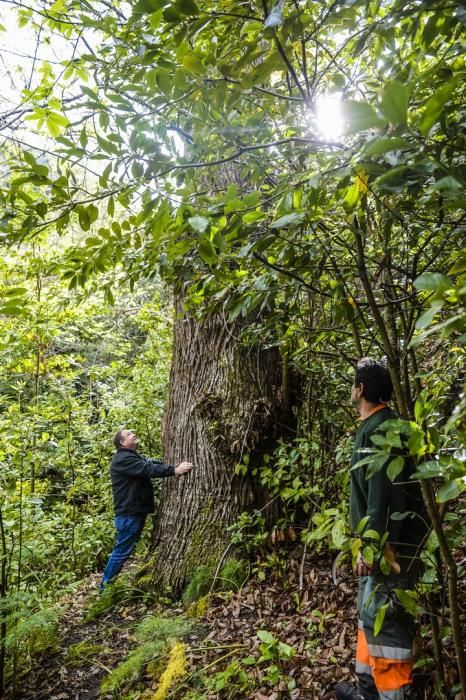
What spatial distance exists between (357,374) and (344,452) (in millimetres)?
887

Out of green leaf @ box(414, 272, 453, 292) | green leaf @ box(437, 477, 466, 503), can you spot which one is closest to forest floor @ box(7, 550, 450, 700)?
green leaf @ box(437, 477, 466, 503)

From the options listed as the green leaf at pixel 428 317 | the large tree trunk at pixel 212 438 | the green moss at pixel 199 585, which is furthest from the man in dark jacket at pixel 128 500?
the green leaf at pixel 428 317

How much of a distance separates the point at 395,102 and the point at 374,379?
6.42 feet

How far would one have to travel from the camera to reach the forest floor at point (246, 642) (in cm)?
289

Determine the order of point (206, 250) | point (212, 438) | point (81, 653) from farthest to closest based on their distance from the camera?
point (212, 438), point (81, 653), point (206, 250)

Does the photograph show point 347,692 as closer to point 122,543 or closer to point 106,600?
point 106,600

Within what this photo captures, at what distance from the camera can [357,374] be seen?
104 inches

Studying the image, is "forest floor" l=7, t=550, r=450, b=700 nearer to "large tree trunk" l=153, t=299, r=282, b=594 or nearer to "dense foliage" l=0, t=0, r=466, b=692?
"large tree trunk" l=153, t=299, r=282, b=594

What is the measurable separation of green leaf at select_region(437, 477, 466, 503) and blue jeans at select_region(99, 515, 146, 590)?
4.73 meters

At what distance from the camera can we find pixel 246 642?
3379mm

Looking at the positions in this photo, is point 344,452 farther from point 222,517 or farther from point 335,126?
point 335,126

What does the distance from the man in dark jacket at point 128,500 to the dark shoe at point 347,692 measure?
2.93 meters

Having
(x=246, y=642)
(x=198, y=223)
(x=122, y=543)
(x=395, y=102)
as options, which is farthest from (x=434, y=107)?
(x=122, y=543)

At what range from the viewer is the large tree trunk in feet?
14.5
